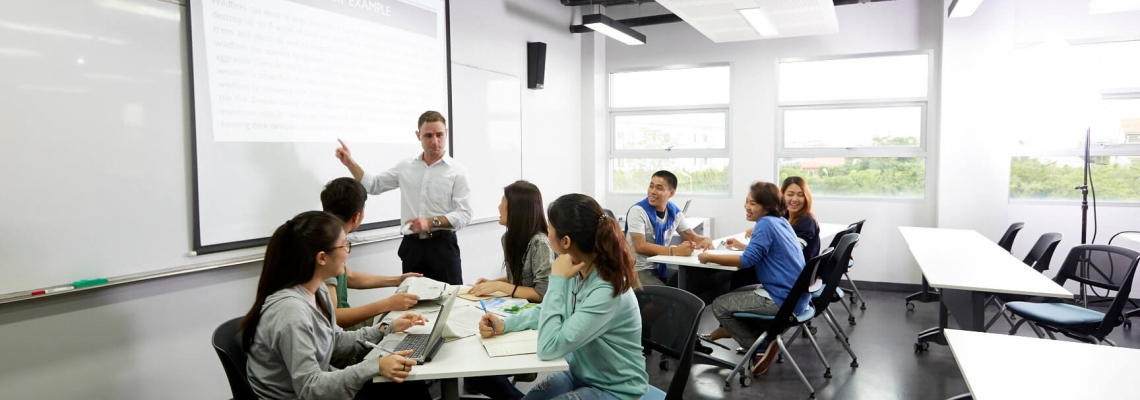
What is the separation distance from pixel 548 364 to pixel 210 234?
79.6 inches

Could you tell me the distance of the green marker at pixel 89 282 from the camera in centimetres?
250

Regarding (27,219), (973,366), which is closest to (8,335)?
(27,219)

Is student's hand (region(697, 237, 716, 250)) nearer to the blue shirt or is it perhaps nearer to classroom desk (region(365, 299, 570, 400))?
the blue shirt

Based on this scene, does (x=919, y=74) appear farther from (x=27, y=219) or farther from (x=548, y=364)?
(x=27, y=219)

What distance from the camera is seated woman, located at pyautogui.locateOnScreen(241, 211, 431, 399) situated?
1.77 meters

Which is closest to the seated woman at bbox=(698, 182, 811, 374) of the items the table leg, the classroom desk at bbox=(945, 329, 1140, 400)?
the classroom desk at bbox=(945, 329, 1140, 400)

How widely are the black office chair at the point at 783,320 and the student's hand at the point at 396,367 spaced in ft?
7.28

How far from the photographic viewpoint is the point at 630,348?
6.53ft

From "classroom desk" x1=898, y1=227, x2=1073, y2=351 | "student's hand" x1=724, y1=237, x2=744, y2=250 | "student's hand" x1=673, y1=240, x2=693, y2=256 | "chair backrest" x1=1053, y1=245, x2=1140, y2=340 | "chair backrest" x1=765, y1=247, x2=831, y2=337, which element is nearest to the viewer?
"classroom desk" x1=898, y1=227, x2=1073, y2=351

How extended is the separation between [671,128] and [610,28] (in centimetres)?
175

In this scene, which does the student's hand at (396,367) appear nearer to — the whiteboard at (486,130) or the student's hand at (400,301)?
the student's hand at (400,301)

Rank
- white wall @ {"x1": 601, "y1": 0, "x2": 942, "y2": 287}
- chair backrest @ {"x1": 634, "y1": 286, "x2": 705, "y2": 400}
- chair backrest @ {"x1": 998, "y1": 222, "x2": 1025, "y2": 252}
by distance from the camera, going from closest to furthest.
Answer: chair backrest @ {"x1": 634, "y1": 286, "x2": 705, "y2": 400} < chair backrest @ {"x1": 998, "y1": 222, "x2": 1025, "y2": 252} < white wall @ {"x1": 601, "y1": 0, "x2": 942, "y2": 287}

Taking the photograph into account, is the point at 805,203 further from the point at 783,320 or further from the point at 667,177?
the point at 783,320

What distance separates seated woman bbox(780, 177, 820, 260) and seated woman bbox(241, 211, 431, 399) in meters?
3.29
